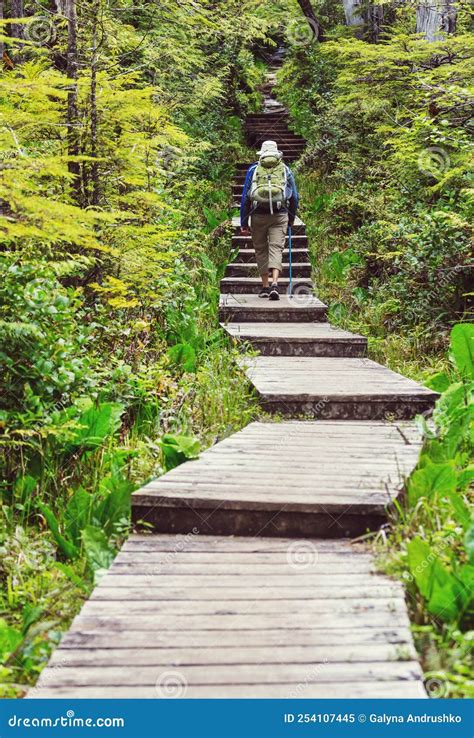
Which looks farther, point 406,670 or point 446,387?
point 446,387

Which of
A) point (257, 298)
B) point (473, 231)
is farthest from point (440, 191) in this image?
point (257, 298)

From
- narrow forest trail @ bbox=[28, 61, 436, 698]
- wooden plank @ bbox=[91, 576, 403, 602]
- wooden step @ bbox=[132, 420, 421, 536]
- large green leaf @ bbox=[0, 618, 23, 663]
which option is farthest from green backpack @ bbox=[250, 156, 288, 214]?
large green leaf @ bbox=[0, 618, 23, 663]

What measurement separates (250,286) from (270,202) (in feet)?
5.61

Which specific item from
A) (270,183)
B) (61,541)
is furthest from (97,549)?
(270,183)

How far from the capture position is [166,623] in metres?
2.79

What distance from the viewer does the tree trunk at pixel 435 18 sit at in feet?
34.3

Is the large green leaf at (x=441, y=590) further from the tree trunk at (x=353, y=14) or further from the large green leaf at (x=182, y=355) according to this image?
the tree trunk at (x=353, y=14)

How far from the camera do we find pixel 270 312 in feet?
28.2

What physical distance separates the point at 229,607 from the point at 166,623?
0.28 metres

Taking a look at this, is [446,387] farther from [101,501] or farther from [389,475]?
[101,501]

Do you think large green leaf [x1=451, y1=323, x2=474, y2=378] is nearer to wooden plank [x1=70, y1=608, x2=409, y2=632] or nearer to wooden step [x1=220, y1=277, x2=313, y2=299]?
wooden plank [x1=70, y1=608, x2=409, y2=632]

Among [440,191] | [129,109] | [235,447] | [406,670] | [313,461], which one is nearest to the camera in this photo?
[406,670]

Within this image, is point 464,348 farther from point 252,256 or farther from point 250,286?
point 252,256

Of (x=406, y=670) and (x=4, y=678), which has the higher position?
(x=406, y=670)
